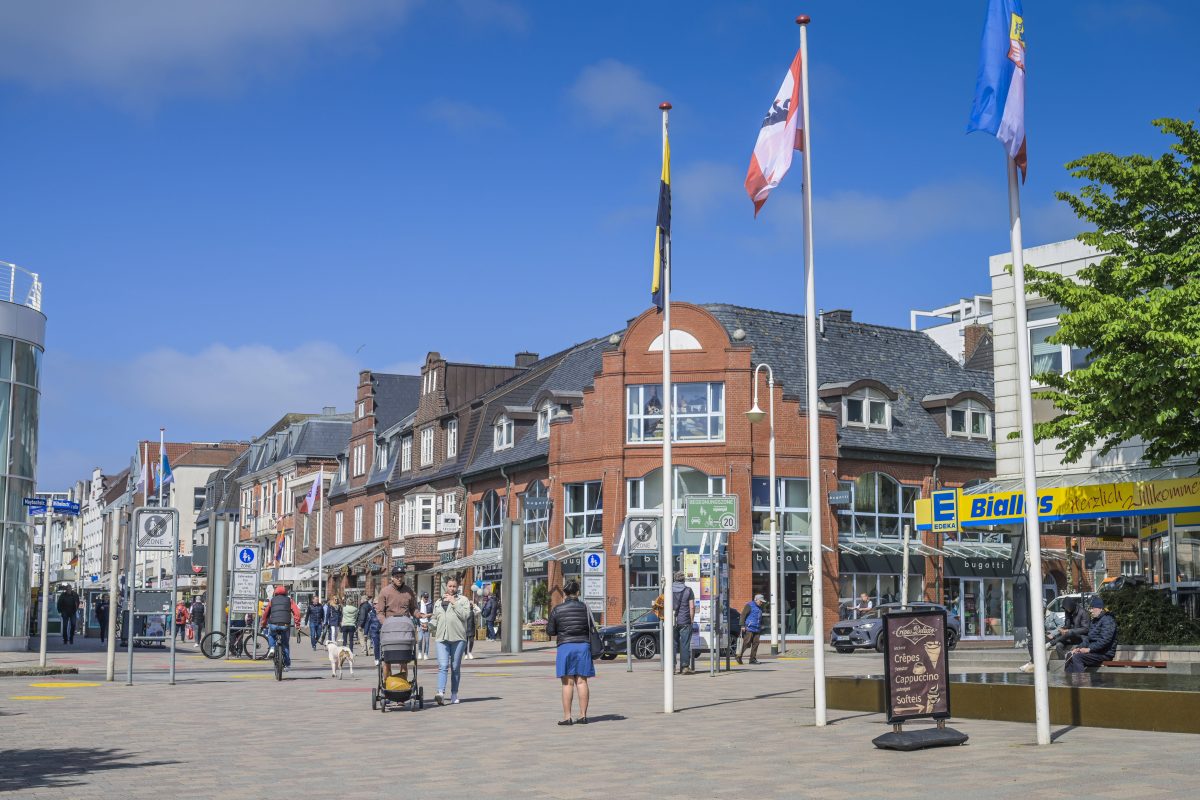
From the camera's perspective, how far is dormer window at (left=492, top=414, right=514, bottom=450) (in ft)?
184

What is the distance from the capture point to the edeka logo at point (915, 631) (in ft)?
44.0

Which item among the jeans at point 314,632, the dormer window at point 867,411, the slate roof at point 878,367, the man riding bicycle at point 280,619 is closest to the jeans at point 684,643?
the man riding bicycle at point 280,619

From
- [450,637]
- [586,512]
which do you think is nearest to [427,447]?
[586,512]

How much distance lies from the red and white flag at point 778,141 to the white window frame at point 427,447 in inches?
1883

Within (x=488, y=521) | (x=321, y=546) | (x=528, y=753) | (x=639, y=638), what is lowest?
(x=528, y=753)

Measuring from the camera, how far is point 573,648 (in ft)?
53.6

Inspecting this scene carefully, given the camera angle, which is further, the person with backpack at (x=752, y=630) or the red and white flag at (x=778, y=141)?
the person with backpack at (x=752, y=630)

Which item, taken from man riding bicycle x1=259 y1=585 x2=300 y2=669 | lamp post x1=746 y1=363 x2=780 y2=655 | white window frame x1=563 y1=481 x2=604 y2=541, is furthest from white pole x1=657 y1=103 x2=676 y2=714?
white window frame x1=563 y1=481 x2=604 y2=541

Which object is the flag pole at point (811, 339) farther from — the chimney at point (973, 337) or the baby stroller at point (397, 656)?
the chimney at point (973, 337)

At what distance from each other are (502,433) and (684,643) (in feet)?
99.3

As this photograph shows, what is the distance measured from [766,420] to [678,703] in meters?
29.1

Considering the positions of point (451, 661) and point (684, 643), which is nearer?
point (451, 661)

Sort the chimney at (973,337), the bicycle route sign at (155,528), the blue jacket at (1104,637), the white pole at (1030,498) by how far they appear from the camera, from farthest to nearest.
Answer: the chimney at (973,337) → the bicycle route sign at (155,528) → the blue jacket at (1104,637) → the white pole at (1030,498)

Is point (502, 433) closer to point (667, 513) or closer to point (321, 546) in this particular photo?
point (321, 546)
